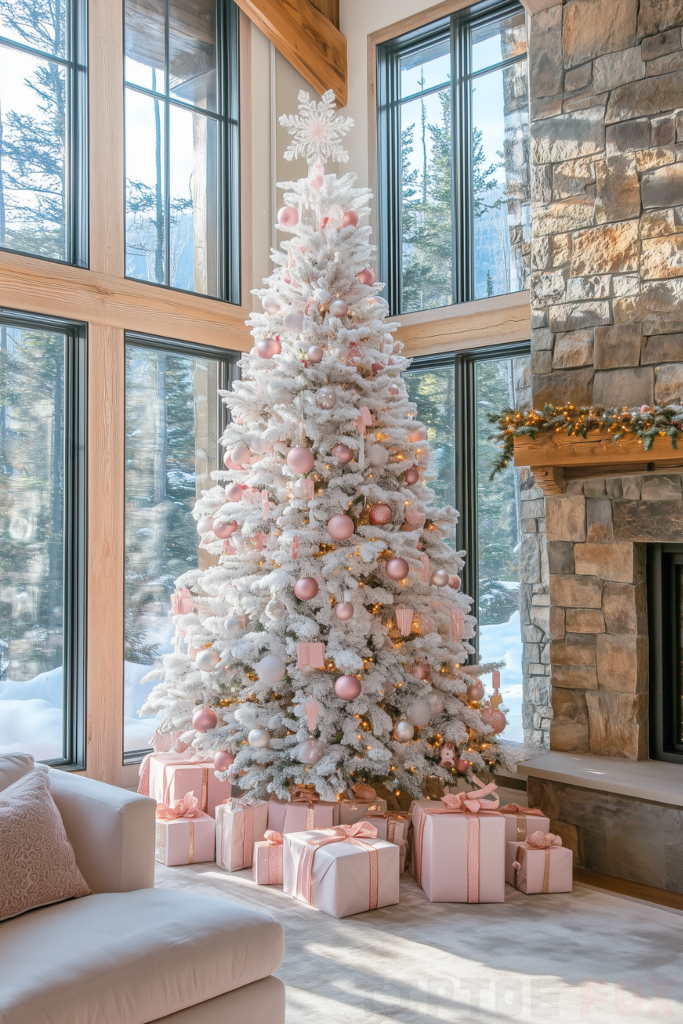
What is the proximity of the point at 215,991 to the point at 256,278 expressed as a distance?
13.1 ft

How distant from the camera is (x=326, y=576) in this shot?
11.9ft

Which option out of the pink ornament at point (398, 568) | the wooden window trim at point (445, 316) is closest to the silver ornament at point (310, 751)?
the pink ornament at point (398, 568)

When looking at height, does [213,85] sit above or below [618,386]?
above

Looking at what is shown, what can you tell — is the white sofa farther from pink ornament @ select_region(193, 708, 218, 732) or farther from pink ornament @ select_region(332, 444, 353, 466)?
pink ornament @ select_region(332, 444, 353, 466)

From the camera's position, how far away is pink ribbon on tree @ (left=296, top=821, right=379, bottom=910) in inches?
122

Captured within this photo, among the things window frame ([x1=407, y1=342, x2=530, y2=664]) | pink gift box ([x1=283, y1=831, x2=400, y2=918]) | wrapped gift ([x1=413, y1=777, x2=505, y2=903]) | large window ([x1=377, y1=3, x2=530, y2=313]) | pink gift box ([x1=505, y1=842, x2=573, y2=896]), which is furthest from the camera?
window frame ([x1=407, y1=342, x2=530, y2=664])

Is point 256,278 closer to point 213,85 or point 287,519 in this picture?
point 213,85

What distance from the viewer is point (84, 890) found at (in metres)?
2.20

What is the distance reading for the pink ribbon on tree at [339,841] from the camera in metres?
3.11

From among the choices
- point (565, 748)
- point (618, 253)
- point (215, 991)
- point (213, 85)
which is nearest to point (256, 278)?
point (213, 85)

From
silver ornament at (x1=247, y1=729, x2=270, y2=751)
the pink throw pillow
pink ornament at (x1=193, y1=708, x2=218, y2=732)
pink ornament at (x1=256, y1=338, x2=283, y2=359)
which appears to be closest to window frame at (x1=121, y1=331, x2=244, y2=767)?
pink ornament at (x1=256, y1=338, x2=283, y2=359)

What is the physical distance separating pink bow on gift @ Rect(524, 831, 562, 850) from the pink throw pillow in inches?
72.5

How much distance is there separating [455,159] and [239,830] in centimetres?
374

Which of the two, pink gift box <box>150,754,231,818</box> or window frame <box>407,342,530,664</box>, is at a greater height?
window frame <box>407,342,530,664</box>
